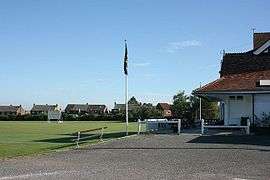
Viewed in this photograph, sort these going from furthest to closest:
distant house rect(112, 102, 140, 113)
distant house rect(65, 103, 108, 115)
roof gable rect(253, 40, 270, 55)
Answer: distant house rect(65, 103, 108, 115), distant house rect(112, 102, 140, 113), roof gable rect(253, 40, 270, 55)

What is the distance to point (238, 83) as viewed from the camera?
33.6m

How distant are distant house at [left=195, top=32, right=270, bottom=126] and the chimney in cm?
18

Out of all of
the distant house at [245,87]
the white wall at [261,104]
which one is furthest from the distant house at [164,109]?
the white wall at [261,104]

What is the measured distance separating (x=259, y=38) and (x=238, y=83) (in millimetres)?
9849

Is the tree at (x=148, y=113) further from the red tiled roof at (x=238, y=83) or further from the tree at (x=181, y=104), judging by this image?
the red tiled roof at (x=238, y=83)

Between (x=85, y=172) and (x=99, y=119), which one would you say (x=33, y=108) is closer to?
(x=99, y=119)

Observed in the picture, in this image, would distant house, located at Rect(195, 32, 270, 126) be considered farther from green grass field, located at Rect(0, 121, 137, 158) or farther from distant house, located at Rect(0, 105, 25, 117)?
distant house, located at Rect(0, 105, 25, 117)

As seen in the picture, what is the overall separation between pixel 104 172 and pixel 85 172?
53 cm

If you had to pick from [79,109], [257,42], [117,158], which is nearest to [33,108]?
[79,109]

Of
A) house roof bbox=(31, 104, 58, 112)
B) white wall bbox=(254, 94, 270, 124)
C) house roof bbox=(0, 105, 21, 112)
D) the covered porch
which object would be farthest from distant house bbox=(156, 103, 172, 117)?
white wall bbox=(254, 94, 270, 124)

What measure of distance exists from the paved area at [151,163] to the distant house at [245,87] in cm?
1015

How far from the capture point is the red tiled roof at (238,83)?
32.2 m

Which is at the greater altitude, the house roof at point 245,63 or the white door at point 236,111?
the house roof at point 245,63

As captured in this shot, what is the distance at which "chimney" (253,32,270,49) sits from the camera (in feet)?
135
